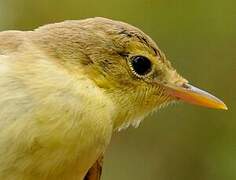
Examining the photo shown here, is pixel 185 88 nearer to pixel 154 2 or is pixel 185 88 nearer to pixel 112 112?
pixel 112 112

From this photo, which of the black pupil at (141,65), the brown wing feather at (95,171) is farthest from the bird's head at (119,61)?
the brown wing feather at (95,171)

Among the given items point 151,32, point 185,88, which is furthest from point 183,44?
point 185,88

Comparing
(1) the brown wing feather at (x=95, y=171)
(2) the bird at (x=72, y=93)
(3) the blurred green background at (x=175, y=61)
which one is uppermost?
(2) the bird at (x=72, y=93)

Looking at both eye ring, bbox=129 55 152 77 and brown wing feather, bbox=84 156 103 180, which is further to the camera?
brown wing feather, bbox=84 156 103 180

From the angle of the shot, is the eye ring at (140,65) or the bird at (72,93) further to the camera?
the eye ring at (140,65)

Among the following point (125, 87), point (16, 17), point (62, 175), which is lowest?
point (16, 17)

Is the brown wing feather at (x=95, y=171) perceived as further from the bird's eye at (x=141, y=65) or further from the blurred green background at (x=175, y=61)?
the blurred green background at (x=175, y=61)

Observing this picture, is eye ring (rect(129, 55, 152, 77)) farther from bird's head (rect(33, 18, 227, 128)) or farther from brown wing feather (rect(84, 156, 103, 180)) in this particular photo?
brown wing feather (rect(84, 156, 103, 180))

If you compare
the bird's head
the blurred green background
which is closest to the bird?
the bird's head
